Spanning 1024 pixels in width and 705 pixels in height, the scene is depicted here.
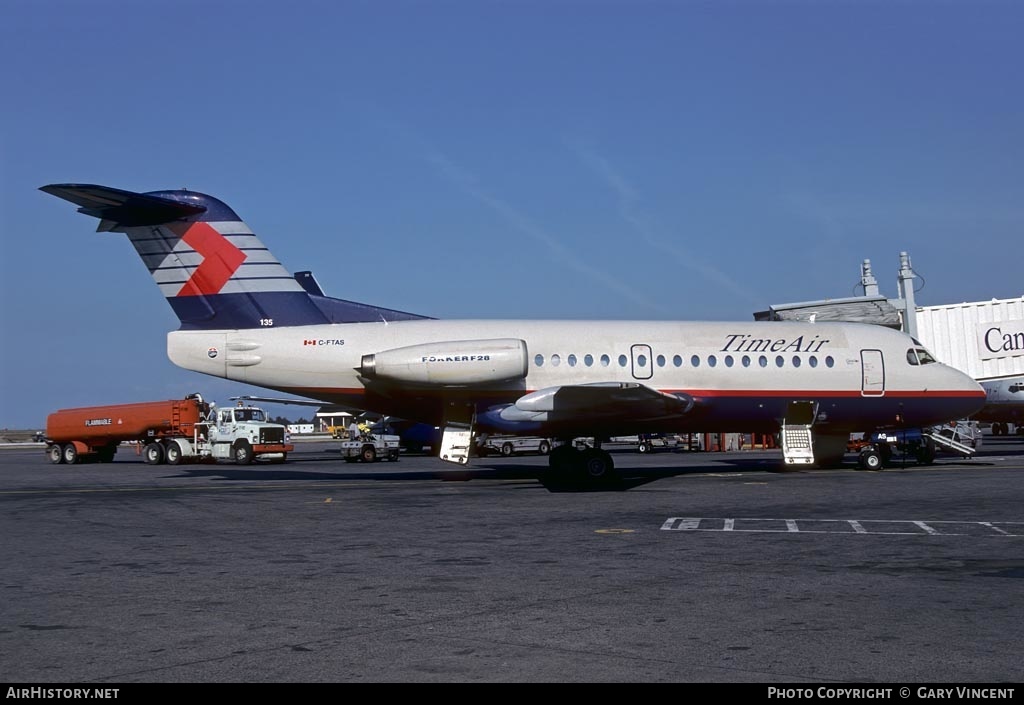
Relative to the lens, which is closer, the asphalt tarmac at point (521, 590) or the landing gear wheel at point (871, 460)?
the asphalt tarmac at point (521, 590)

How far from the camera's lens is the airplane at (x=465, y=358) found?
898 inches

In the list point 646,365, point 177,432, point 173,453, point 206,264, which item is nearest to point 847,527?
point 646,365

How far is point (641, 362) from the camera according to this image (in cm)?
2452

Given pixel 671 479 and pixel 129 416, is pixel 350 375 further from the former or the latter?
pixel 129 416

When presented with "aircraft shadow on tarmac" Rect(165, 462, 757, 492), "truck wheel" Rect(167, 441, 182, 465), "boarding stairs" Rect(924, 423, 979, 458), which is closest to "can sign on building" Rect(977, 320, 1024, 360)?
"boarding stairs" Rect(924, 423, 979, 458)

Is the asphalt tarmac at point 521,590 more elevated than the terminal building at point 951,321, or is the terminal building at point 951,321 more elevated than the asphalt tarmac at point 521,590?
the terminal building at point 951,321

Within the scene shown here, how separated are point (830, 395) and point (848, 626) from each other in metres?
19.0

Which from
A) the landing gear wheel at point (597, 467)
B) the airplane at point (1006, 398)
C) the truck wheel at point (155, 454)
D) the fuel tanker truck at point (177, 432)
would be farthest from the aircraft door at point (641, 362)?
the airplane at point (1006, 398)

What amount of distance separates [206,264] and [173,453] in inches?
856

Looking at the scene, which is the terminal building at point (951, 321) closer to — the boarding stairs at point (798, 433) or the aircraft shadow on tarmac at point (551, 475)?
the aircraft shadow on tarmac at point (551, 475)

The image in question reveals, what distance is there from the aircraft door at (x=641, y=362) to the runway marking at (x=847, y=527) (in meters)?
9.32

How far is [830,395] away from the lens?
2562 cm

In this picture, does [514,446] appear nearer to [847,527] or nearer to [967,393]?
[967,393]
